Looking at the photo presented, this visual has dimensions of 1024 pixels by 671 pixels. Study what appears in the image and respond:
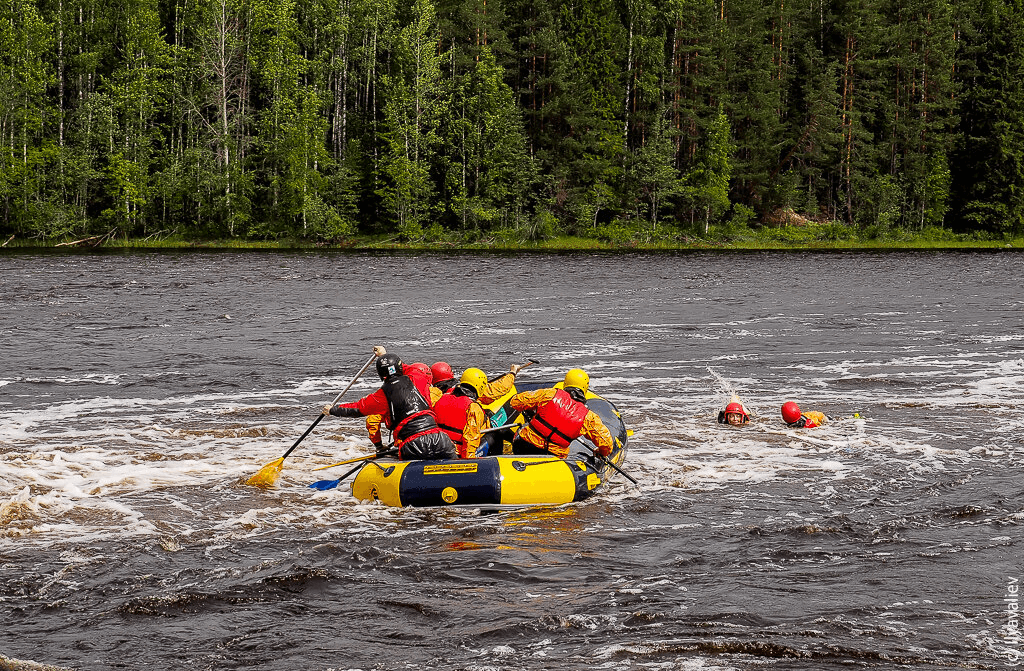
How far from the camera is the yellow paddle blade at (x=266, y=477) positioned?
12000 millimetres

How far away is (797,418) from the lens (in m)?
15.2

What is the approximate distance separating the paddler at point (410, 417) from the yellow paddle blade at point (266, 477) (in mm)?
1299

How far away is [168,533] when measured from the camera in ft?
34.1

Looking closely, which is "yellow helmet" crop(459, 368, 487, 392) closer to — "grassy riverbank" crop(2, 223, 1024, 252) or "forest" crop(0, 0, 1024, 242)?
"grassy riverbank" crop(2, 223, 1024, 252)

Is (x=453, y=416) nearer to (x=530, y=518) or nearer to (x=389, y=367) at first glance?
(x=389, y=367)

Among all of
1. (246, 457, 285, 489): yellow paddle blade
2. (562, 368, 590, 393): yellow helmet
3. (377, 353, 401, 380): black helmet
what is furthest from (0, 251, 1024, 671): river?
(377, 353, 401, 380): black helmet

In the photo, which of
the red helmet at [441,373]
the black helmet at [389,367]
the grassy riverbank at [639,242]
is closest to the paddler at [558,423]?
the red helmet at [441,373]

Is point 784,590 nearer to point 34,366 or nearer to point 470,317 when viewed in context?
point 34,366

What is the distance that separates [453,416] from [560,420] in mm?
1229

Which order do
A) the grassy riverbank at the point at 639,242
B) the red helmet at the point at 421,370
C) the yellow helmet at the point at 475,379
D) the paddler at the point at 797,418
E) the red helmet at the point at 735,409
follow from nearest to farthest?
the red helmet at the point at 421,370
the yellow helmet at the point at 475,379
the paddler at the point at 797,418
the red helmet at the point at 735,409
the grassy riverbank at the point at 639,242

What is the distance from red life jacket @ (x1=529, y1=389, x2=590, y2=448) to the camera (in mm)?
11969

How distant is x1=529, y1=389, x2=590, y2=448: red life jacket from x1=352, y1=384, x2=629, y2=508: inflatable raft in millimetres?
250

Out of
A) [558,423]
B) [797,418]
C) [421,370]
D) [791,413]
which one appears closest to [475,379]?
[421,370]

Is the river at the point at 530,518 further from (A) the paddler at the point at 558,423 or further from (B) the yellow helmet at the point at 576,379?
(B) the yellow helmet at the point at 576,379
